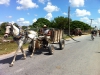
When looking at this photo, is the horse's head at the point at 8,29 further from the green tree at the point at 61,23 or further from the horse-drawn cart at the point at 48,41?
the green tree at the point at 61,23

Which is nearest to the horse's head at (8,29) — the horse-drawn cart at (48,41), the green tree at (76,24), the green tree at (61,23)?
the horse-drawn cart at (48,41)

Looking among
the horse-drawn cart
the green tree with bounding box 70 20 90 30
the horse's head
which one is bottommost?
the horse-drawn cart

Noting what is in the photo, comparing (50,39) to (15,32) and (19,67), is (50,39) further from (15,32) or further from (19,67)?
(19,67)

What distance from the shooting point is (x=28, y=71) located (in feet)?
23.5

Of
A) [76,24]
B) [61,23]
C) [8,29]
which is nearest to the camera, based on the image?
[8,29]

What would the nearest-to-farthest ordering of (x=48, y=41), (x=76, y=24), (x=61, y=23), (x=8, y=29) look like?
(x=8, y=29) < (x=48, y=41) < (x=61, y=23) < (x=76, y=24)

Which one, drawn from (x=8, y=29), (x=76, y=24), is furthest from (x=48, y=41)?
(x=76, y=24)

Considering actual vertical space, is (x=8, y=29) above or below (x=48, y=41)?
above

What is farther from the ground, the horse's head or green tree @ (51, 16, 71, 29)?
green tree @ (51, 16, 71, 29)

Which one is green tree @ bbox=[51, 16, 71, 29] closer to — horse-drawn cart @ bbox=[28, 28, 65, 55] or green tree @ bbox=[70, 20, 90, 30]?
green tree @ bbox=[70, 20, 90, 30]

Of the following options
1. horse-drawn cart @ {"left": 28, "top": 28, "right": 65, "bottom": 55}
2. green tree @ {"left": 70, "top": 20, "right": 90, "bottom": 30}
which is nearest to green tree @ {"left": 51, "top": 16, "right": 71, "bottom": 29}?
green tree @ {"left": 70, "top": 20, "right": 90, "bottom": 30}

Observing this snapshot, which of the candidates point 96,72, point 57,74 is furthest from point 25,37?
point 96,72

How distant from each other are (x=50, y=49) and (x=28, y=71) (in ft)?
14.0

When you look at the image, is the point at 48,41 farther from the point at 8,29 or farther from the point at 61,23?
the point at 61,23
